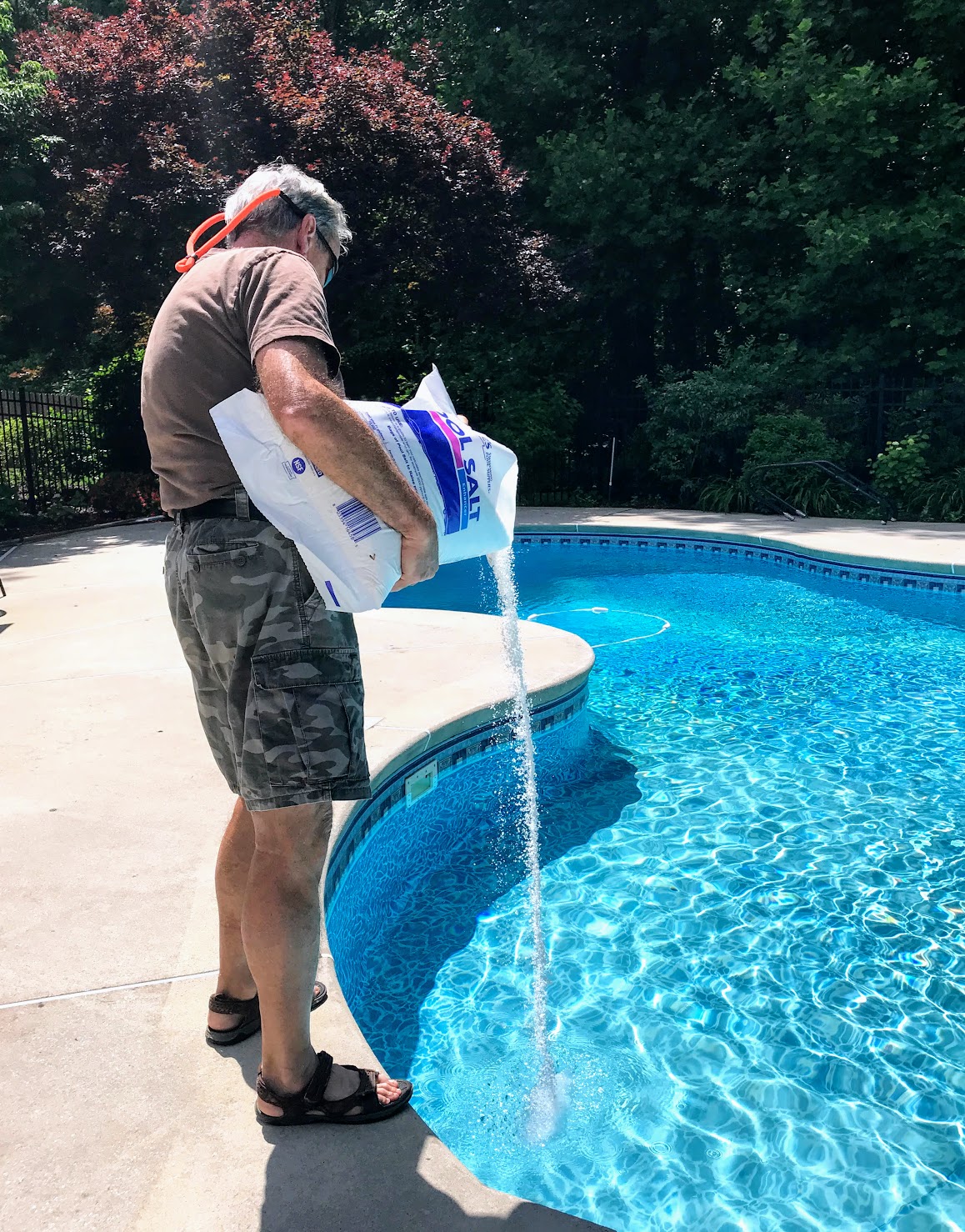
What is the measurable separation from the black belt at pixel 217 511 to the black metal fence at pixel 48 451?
10.4 m

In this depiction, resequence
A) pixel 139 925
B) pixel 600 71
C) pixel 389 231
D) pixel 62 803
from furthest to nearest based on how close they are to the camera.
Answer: pixel 600 71 < pixel 389 231 < pixel 62 803 < pixel 139 925

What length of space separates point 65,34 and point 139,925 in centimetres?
1466

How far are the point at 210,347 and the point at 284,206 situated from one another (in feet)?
1.04

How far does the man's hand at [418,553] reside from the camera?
1552mm

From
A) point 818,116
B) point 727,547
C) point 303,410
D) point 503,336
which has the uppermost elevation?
point 818,116

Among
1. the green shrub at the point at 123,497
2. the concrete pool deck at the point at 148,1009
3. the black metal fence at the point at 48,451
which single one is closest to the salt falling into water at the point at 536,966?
the concrete pool deck at the point at 148,1009

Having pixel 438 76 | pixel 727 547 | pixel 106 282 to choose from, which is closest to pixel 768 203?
pixel 438 76

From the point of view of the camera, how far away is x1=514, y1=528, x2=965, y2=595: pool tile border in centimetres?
831

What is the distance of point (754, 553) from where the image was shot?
10.0 meters

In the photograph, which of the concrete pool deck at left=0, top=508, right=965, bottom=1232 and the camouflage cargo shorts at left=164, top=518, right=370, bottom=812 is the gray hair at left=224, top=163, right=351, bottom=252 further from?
the concrete pool deck at left=0, top=508, right=965, bottom=1232

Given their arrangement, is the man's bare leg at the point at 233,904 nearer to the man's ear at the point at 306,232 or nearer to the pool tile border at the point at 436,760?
the pool tile border at the point at 436,760

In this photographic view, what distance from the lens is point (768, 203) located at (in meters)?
14.5

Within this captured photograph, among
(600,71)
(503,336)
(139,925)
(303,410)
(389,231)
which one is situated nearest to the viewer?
(303,410)

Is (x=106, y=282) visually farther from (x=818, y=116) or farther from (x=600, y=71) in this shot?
(x=818, y=116)
